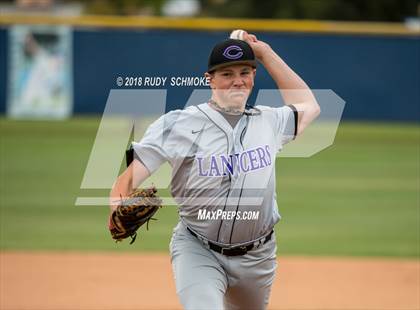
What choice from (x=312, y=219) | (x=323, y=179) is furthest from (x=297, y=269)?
(x=323, y=179)

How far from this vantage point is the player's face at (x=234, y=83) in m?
4.57

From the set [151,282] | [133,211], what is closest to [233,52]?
[133,211]

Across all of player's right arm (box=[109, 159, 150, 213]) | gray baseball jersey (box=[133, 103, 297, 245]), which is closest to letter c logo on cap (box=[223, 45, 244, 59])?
gray baseball jersey (box=[133, 103, 297, 245])

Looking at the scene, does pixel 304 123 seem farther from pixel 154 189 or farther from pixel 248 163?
pixel 154 189

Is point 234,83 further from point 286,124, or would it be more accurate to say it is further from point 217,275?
point 217,275

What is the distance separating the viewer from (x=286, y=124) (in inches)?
191

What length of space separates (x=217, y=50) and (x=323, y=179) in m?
11.0

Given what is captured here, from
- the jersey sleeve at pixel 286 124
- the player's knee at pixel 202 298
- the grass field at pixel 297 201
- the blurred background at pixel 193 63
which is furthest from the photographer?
the blurred background at pixel 193 63

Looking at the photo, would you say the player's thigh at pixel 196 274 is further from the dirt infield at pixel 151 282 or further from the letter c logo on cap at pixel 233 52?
the dirt infield at pixel 151 282

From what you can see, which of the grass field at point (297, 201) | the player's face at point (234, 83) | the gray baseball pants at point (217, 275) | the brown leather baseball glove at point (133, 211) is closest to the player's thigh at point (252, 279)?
the gray baseball pants at point (217, 275)

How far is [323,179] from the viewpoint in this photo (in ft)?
50.5

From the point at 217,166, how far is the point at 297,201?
8.81 metres

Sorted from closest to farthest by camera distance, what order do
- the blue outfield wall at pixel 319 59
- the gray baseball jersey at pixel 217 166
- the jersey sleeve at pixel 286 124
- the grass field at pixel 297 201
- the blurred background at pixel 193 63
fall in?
the gray baseball jersey at pixel 217 166 < the jersey sleeve at pixel 286 124 < the grass field at pixel 297 201 < the blurred background at pixel 193 63 < the blue outfield wall at pixel 319 59

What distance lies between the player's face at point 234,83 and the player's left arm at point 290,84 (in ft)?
1.11
